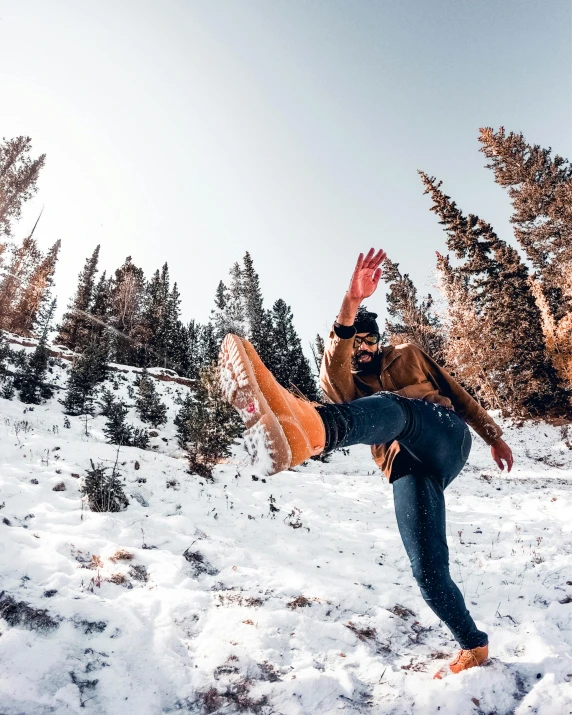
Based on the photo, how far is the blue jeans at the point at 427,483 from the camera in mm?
1973

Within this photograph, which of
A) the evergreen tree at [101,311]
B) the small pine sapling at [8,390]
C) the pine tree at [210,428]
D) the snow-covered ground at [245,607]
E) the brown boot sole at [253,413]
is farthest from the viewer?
the evergreen tree at [101,311]

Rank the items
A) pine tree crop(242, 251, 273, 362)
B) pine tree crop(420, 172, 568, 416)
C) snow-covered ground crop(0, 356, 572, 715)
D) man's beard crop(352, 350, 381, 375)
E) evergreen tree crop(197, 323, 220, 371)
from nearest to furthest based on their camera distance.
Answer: snow-covered ground crop(0, 356, 572, 715)
man's beard crop(352, 350, 381, 375)
pine tree crop(420, 172, 568, 416)
pine tree crop(242, 251, 273, 362)
evergreen tree crop(197, 323, 220, 371)

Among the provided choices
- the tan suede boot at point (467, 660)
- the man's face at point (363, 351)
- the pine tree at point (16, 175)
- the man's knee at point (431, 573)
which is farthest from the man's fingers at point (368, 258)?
the pine tree at point (16, 175)

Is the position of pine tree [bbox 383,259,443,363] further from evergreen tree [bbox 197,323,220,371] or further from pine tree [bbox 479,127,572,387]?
evergreen tree [bbox 197,323,220,371]

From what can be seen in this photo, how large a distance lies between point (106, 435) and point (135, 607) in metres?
8.66

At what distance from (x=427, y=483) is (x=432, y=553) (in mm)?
394

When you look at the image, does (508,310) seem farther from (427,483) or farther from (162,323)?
(162,323)

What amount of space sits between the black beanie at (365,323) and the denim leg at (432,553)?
998 millimetres

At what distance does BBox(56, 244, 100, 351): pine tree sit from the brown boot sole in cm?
3593

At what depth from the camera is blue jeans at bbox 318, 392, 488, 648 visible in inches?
77.7

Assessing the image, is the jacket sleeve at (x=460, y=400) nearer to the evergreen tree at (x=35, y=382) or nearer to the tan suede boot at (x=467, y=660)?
the tan suede boot at (x=467, y=660)

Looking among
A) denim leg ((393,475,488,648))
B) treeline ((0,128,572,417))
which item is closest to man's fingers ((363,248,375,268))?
denim leg ((393,475,488,648))

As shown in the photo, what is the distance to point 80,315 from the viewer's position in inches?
1465

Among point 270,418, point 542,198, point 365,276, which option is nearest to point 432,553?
point 270,418
